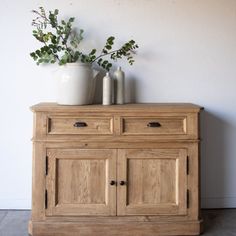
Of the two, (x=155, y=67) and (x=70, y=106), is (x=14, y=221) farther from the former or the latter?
(x=155, y=67)

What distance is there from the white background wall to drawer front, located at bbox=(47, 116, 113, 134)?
0.50m

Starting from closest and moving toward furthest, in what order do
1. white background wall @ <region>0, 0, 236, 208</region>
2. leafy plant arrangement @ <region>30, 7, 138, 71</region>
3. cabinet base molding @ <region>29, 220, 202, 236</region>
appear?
cabinet base molding @ <region>29, 220, 202, 236</region>
leafy plant arrangement @ <region>30, 7, 138, 71</region>
white background wall @ <region>0, 0, 236, 208</region>

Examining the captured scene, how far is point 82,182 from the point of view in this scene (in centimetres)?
216

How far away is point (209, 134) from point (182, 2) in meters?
1.08

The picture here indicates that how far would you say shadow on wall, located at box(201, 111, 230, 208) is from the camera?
2658 mm

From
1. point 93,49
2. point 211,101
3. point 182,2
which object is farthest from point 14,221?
point 182,2

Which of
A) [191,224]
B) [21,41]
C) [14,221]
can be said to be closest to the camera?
[191,224]

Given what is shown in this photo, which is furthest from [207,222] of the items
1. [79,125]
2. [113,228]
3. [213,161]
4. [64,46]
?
[64,46]

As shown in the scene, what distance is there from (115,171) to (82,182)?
23 cm

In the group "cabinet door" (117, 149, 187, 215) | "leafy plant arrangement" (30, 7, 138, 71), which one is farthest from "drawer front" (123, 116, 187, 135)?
"leafy plant arrangement" (30, 7, 138, 71)

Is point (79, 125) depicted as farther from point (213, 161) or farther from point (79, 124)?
point (213, 161)

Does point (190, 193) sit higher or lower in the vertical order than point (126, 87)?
lower

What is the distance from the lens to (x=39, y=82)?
102 inches

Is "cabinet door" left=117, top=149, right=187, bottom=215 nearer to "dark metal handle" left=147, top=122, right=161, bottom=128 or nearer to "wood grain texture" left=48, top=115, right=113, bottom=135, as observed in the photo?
"dark metal handle" left=147, top=122, right=161, bottom=128
